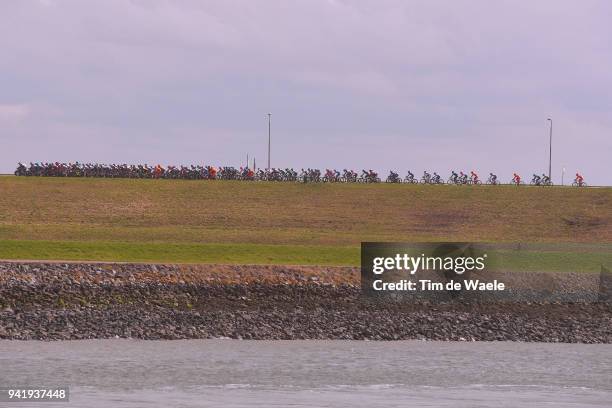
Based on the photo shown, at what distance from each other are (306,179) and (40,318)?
1879 inches

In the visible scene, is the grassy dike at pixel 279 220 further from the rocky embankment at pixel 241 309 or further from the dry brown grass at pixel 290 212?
the rocky embankment at pixel 241 309

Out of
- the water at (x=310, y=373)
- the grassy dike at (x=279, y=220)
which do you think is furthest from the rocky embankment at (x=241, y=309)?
the grassy dike at (x=279, y=220)

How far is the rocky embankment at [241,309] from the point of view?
37969mm

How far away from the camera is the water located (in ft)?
88.3

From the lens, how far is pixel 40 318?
38.5 m

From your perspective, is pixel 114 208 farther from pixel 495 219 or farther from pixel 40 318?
pixel 40 318

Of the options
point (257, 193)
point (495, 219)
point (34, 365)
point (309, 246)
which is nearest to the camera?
point (34, 365)

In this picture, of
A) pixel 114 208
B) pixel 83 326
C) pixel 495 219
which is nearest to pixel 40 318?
pixel 83 326

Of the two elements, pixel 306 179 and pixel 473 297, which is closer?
pixel 473 297

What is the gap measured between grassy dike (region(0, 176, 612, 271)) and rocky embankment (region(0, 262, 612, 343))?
611cm

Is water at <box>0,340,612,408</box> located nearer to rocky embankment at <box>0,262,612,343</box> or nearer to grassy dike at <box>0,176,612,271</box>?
rocky embankment at <box>0,262,612,343</box>

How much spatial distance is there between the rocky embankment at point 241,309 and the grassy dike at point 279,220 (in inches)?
240

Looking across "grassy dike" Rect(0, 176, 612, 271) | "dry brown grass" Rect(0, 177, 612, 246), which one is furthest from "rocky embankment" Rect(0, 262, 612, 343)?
"dry brown grass" Rect(0, 177, 612, 246)

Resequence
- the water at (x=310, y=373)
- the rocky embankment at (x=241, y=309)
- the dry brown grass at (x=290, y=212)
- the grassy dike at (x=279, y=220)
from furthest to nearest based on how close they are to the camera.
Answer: the dry brown grass at (x=290, y=212)
the grassy dike at (x=279, y=220)
the rocky embankment at (x=241, y=309)
the water at (x=310, y=373)
